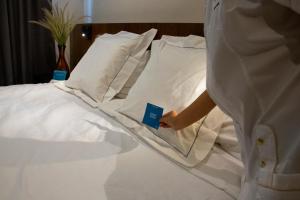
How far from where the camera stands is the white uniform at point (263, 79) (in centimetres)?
45

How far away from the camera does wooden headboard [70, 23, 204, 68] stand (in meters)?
1.58

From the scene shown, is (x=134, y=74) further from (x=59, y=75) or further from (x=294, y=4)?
(x=294, y=4)

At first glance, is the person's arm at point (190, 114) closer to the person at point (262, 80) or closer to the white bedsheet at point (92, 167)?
the white bedsheet at point (92, 167)

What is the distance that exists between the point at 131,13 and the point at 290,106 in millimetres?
1981

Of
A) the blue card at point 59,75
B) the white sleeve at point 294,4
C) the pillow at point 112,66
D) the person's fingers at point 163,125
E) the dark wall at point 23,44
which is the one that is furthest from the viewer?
Result: the dark wall at point 23,44

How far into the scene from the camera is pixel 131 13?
2.25m

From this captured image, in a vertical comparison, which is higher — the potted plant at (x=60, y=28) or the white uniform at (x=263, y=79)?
the white uniform at (x=263, y=79)

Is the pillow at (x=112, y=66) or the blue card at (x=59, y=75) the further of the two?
the blue card at (x=59, y=75)

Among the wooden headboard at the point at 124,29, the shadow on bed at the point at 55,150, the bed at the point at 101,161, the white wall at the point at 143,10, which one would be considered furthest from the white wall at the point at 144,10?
the shadow on bed at the point at 55,150

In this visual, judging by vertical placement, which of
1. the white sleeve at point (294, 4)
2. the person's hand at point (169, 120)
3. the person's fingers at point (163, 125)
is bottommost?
the person's fingers at point (163, 125)

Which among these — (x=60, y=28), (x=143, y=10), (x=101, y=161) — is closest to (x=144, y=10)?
(x=143, y=10)

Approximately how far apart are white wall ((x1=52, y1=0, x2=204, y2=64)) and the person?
122 cm

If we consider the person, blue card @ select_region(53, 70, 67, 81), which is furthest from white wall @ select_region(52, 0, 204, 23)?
the person

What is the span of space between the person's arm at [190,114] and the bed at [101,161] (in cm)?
10
